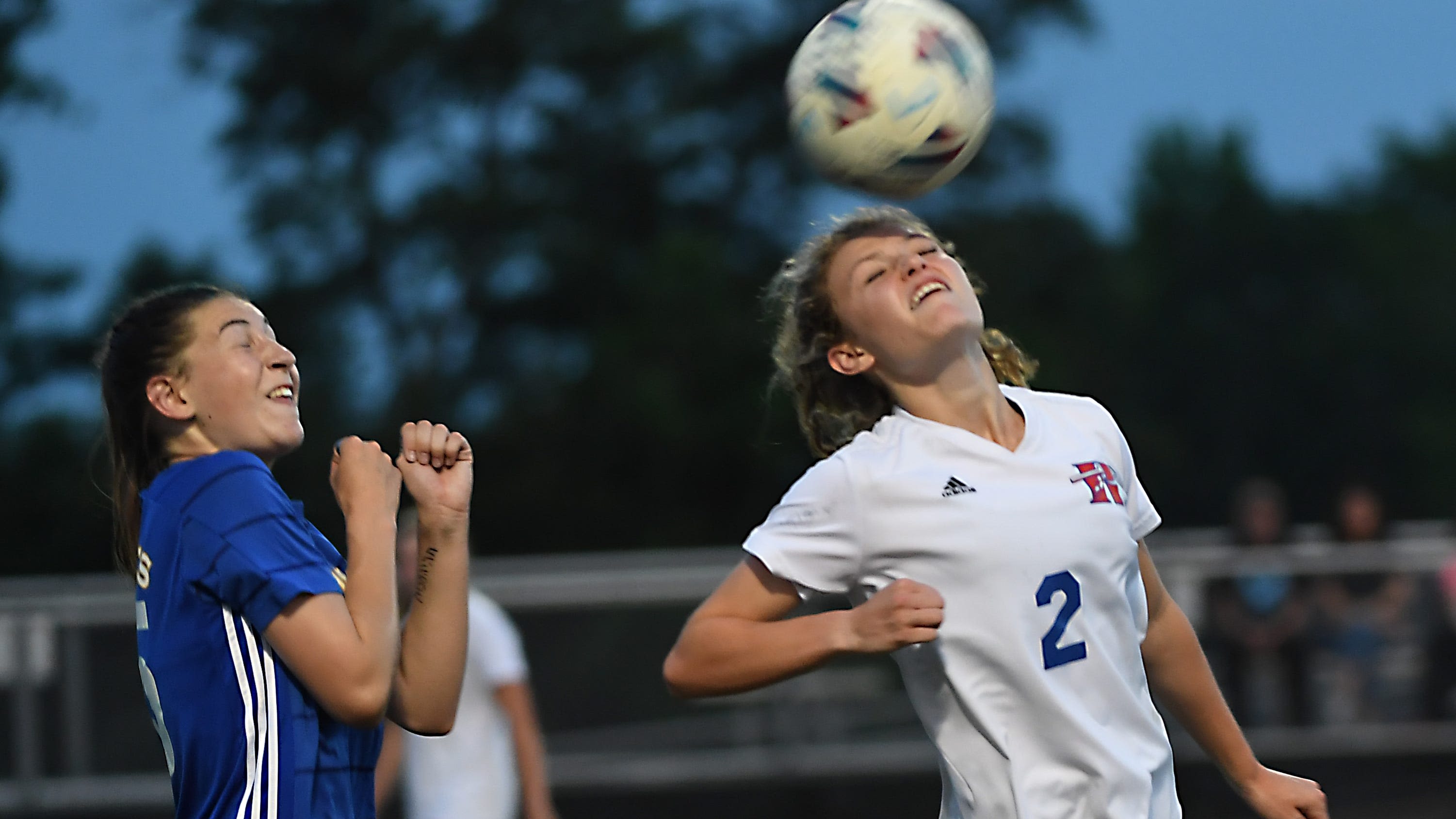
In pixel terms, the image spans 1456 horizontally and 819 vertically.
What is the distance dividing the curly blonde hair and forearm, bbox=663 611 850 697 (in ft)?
1.76

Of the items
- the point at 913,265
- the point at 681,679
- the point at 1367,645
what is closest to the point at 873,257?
the point at 913,265

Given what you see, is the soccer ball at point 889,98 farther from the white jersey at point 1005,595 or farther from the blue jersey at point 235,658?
the blue jersey at point 235,658

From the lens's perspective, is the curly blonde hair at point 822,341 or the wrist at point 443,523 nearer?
the wrist at point 443,523

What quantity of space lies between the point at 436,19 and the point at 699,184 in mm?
4619

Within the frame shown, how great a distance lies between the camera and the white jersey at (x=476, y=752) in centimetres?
578

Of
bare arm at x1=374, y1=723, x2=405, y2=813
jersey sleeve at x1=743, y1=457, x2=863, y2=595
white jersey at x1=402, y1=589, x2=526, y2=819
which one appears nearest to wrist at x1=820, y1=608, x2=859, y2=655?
jersey sleeve at x1=743, y1=457, x2=863, y2=595

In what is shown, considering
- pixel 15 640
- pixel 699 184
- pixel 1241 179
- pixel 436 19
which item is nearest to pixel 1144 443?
pixel 699 184

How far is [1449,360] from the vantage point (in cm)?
4409

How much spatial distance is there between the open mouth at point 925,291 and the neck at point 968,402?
13 cm

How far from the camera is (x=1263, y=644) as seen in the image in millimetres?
8680

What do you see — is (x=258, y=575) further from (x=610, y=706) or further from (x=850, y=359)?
(x=610, y=706)

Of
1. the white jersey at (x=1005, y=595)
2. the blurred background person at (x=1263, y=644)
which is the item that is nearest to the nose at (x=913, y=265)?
the white jersey at (x=1005, y=595)

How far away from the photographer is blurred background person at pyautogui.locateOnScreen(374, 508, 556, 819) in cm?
576

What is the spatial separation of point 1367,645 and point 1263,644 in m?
0.55
